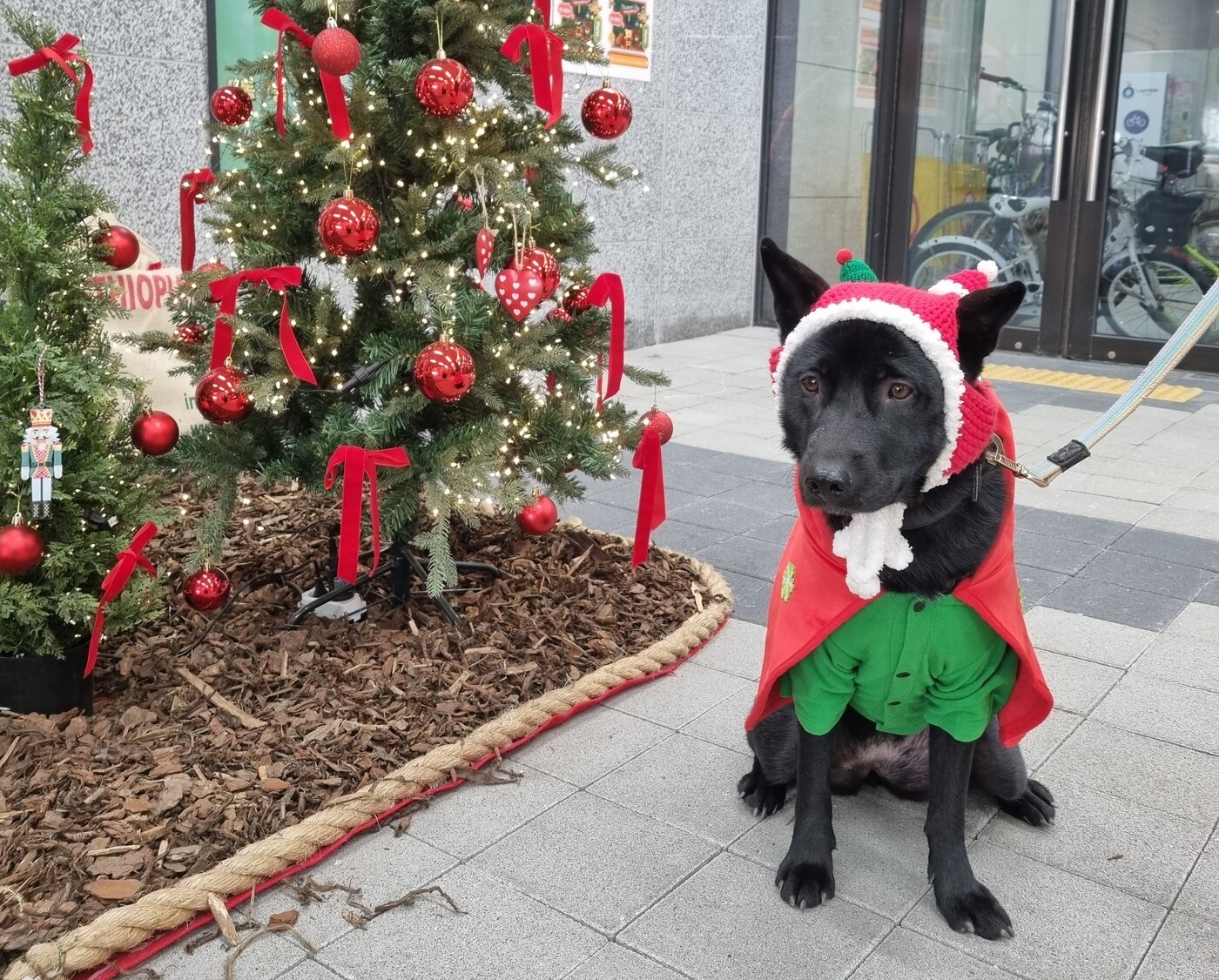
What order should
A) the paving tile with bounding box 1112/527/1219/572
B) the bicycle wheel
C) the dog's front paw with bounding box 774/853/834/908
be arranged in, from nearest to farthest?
the dog's front paw with bounding box 774/853/834/908 < the paving tile with bounding box 1112/527/1219/572 < the bicycle wheel

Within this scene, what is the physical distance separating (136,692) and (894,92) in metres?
8.87

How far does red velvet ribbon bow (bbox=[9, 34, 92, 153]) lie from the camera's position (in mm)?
2869

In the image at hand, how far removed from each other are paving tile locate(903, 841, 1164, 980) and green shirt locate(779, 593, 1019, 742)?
401 millimetres

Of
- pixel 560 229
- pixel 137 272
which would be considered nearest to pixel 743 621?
pixel 560 229

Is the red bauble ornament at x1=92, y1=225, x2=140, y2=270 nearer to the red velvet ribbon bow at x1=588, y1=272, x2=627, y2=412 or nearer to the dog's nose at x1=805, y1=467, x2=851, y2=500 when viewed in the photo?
the red velvet ribbon bow at x1=588, y1=272, x2=627, y2=412

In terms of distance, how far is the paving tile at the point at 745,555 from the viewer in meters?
4.69

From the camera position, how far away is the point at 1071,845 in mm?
2760

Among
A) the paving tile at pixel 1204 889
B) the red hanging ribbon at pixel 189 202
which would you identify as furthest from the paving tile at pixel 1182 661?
the red hanging ribbon at pixel 189 202

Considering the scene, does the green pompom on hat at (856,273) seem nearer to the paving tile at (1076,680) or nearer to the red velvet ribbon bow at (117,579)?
the paving tile at (1076,680)

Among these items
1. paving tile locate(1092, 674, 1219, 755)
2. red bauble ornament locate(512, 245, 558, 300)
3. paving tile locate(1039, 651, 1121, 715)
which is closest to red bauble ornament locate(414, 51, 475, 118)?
red bauble ornament locate(512, 245, 558, 300)

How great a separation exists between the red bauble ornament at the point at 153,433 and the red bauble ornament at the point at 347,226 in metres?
0.67

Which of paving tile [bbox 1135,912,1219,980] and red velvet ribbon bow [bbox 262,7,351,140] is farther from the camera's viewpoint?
red velvet ribbon bow [bbox 262,7,351,140]

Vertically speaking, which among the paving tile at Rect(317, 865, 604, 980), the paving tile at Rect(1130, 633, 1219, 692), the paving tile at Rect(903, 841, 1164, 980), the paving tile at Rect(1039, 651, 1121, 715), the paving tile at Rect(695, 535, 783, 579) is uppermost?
the paving tile at Rect(695, 535, 783, 579)

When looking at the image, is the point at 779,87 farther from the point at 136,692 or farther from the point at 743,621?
the point at 136,692
